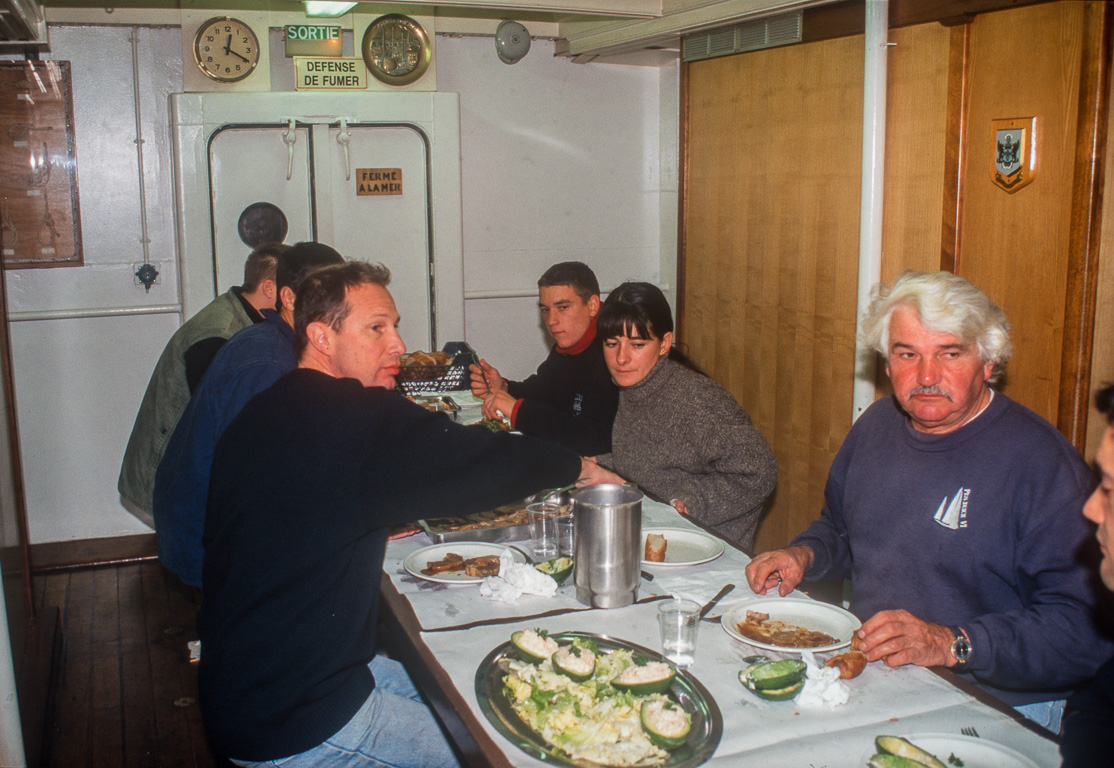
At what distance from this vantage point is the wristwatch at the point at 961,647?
6.01 ft

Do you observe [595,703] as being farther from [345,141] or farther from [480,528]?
[345,141]

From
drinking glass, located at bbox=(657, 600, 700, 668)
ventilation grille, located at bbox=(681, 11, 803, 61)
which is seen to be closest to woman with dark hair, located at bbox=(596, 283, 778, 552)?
drinking glass, located at bbox=(657, 600, 700, 668)

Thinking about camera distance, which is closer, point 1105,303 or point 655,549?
point 655,549

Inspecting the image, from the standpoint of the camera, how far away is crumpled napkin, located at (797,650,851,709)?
5.25 ft

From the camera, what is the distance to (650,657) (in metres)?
1.74

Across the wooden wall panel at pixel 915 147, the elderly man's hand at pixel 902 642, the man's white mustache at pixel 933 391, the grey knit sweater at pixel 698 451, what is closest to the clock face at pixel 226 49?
the grey knit sweater at pixel 698 451

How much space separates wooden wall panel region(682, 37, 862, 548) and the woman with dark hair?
142 centimetres

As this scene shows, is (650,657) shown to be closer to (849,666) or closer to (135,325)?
(849,666)

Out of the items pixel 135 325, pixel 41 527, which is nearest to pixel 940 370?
pixel 135 325

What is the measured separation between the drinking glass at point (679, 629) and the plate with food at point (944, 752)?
1.31ft

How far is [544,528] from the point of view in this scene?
242 cm

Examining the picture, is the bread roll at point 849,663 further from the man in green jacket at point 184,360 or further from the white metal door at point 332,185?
the white metal door at point 332,185

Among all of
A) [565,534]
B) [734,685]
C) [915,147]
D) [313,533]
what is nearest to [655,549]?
[565,534]

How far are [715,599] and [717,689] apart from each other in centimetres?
36
